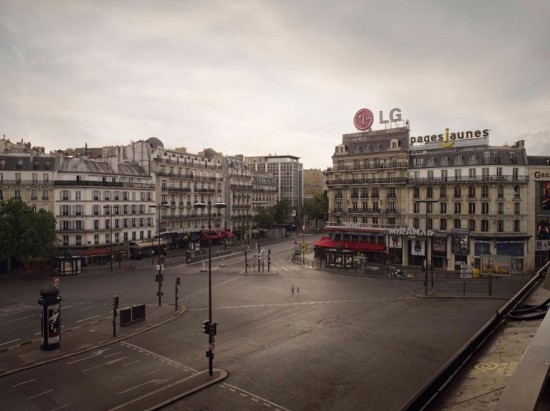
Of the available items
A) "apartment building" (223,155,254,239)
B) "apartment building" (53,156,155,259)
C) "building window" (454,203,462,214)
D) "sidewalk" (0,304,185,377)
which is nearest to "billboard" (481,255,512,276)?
"building window" (454,203,462,214)

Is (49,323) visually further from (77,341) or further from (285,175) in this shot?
(285,175)

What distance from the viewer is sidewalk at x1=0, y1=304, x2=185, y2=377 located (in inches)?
923

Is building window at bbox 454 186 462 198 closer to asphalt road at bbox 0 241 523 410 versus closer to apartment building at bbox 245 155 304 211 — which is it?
asphalt road at bbox 0 241 523 410

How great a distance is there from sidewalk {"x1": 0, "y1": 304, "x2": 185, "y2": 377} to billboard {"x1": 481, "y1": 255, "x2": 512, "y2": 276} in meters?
41.0

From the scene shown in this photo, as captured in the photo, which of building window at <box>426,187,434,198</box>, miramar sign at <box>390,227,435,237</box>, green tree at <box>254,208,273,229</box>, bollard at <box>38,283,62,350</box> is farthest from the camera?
green tree at <box>254,208,273,229</box>

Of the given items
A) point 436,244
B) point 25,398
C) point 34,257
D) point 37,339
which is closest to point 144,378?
point 25,398

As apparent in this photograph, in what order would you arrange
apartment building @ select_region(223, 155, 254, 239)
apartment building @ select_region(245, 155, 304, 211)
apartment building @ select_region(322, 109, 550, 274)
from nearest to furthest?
1. apartment building @ select_region(322, 109, 550, 274)
2. apartment building @ select_region(223, 155, 254, 239)
3. apartment building @ select_region(245, 155, 304, 211)

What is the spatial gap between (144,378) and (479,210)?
5061 cm

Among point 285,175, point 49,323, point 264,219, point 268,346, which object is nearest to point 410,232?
point 268,346

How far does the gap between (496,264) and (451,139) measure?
66.1 feet

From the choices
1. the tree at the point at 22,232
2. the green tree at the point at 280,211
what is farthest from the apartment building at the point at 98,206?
the green tree at the point at 280,211

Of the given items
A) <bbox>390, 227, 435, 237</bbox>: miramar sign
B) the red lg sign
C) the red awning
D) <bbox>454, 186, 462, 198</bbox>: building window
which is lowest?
the red awning

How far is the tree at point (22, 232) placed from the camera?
50000 mm

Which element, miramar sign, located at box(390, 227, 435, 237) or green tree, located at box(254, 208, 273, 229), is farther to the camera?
green tree, located at box(254, 208, 273, 229)
